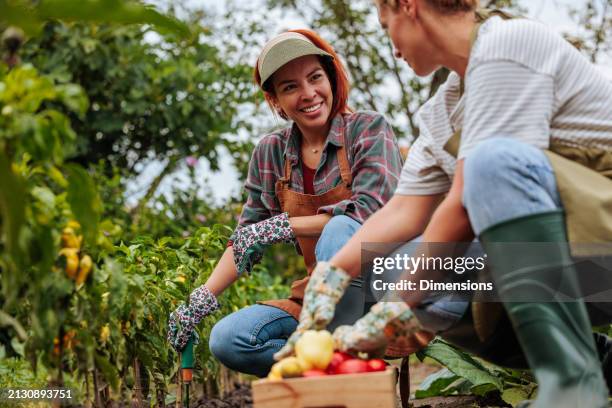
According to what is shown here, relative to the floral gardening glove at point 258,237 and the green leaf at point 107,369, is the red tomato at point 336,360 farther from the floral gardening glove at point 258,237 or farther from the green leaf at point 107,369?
the floral gardening glove at point 258,237

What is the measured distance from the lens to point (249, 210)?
2.82 meters

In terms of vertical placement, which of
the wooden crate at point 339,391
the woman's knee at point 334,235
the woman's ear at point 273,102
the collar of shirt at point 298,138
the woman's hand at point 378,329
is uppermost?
the woman's ear at point 273,102

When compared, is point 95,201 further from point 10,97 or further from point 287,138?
point 287,138

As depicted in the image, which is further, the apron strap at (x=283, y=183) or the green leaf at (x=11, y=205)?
the apron strap at (x=283, y=183)

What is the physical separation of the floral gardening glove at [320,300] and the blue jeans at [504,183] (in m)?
0.34

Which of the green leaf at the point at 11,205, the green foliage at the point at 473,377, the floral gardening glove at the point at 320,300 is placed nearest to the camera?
the green leaf at the point at 11,205

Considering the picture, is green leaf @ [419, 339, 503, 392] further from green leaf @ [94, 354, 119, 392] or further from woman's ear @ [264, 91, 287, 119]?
green leaf @ [94, 354, 119, 392]

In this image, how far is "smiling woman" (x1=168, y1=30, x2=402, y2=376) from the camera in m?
2.52

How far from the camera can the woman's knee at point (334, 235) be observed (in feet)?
7.37

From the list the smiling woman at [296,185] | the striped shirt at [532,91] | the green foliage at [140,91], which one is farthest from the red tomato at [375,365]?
the green foliage at [140,91]

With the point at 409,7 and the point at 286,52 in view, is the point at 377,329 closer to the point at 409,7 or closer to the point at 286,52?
the point at 409,7

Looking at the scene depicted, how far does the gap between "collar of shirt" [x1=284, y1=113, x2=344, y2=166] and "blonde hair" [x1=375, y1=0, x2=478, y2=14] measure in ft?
2.70

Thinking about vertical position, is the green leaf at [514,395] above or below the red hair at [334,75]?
below

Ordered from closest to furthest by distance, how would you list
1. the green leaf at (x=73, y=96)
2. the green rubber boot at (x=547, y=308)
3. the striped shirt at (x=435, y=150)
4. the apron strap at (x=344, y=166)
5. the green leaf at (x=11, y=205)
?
the green leaf at (x=11, y=205) < the green rubber boot at (x=547, y=308) < the green leaf at (x=73, y=96) < the striped shirt at (x=435, y=150) < the apron strap at (x=344, y=166)
